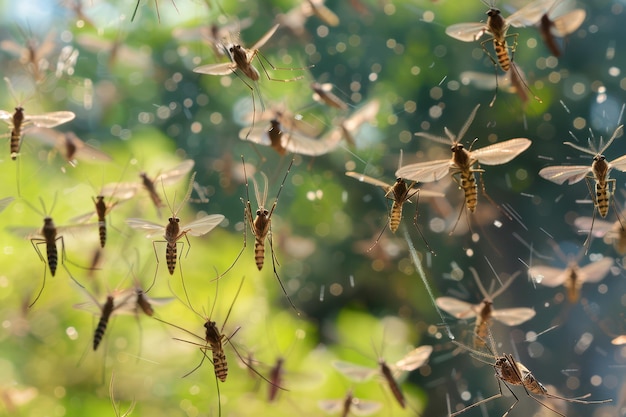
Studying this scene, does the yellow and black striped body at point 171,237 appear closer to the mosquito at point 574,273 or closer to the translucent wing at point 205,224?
the translucent wing at point 205,224

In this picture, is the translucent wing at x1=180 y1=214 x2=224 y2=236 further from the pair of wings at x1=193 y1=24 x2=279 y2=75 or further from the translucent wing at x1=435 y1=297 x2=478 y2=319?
the translucent wing at x1=435 y1=297 x2=478 y2=319

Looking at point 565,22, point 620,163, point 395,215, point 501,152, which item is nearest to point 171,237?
point 395,215

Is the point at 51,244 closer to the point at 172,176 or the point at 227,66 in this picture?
the point at 172,176

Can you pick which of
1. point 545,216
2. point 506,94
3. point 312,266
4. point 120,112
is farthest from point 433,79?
point 120,112

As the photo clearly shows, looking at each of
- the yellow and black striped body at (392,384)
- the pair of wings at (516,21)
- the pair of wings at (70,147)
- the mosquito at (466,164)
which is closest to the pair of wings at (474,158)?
the mosquito at (466,164)

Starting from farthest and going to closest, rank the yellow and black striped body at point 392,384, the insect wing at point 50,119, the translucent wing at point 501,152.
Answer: the yellow and black striped body at point 392,384 < the insect wing at point 50,119 < the translucent wing at point 501,152

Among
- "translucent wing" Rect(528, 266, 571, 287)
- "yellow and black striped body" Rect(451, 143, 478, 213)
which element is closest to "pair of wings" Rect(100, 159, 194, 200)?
"yellow and black striped body" Rect(451, 143, 478, 213)
